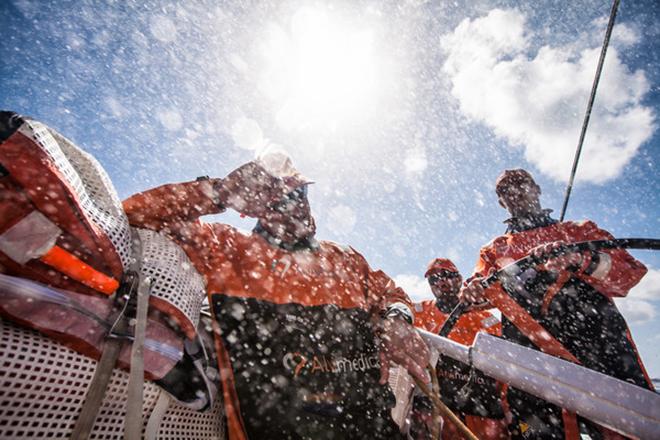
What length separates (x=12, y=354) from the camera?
81cm

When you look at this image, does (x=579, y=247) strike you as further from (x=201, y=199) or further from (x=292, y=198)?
(x=201, y=199)

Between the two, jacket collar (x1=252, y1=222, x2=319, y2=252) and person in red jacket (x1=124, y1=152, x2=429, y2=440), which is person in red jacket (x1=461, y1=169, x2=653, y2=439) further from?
jacket collar (x1=252, y1=222, x2=319, y2=252)

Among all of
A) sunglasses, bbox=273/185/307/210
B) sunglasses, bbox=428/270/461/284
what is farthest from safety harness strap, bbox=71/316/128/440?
sunglasses, bbox=428/270/461/284

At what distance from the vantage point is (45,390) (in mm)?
888

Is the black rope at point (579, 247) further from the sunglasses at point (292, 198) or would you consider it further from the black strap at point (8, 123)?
the black strap at point (8, 123)

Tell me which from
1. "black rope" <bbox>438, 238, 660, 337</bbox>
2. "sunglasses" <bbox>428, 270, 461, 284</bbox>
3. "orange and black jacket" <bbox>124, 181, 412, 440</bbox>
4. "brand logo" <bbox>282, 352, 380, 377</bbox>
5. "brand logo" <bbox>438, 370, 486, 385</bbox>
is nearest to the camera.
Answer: "orange and black jacket" <bbox>124, 181, 412, 440</bbox>

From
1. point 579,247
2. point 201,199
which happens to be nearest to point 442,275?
point 579,247

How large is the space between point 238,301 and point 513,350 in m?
2.00

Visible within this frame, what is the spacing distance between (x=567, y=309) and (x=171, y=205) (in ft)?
13.2

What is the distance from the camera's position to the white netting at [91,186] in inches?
36.9

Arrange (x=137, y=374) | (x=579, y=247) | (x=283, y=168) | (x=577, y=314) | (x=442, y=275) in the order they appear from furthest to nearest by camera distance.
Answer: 1. (x=442, y=275)
2. (x=577, y=314)
3. (x=579, y=247)
4. (x=283, y=168)
5. (x=137, y=374)

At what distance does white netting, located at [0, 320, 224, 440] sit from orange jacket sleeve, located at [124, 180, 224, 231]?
22.4 inches

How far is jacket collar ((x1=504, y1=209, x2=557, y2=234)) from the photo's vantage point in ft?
12.1

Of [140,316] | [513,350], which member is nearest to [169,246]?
[140,316]
